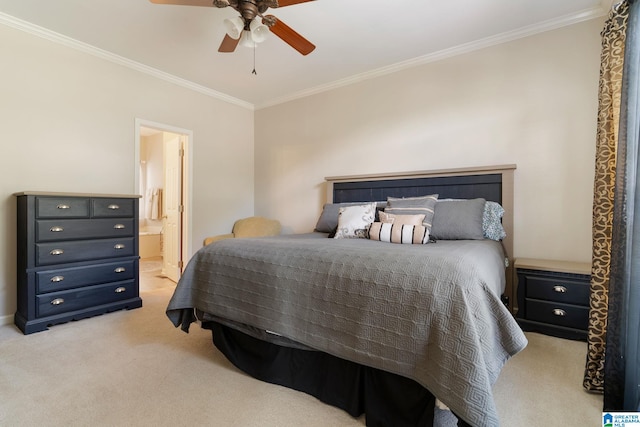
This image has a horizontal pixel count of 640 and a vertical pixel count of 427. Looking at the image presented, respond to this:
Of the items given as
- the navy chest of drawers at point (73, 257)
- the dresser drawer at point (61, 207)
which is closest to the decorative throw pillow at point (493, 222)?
the navy chest of drawers at point (73, 257)

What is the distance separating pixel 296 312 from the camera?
5.17 ft

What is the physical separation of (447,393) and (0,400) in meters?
2.28

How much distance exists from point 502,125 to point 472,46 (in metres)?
0.88

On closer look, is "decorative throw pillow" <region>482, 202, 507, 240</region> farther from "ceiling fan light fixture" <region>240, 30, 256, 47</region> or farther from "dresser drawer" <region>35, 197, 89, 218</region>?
"dresser drawer" <region>35, 197, 89, 218</region>

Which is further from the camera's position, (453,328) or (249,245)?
(249,245)

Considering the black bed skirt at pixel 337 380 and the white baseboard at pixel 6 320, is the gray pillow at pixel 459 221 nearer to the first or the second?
the black bed skirt at pixel 337 380

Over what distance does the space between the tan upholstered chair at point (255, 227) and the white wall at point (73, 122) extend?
44 centimetres

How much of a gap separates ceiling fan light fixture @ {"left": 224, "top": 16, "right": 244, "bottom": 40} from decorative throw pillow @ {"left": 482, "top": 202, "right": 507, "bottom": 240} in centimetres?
236

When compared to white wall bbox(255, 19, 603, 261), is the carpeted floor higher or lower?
lower

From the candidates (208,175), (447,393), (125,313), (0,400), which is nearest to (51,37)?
(208,175)

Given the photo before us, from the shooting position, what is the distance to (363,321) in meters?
1.35

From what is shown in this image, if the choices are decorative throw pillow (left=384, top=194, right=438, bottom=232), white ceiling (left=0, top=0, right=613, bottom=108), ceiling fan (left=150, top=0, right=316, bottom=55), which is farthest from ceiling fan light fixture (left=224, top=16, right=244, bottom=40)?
decorative throw pillow (left=384, top=194, right=438, bottom=232)

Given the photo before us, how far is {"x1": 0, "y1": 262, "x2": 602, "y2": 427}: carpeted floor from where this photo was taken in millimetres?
1447

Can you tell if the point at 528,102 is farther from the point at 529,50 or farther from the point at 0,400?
the point at 0,400
